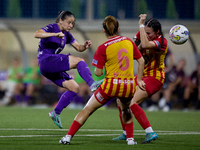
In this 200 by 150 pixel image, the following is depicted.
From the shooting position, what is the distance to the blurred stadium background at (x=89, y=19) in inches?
580

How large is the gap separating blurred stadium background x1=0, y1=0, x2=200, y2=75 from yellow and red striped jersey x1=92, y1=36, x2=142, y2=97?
9.13 metres

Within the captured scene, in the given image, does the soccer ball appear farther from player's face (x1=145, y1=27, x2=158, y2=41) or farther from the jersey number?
the jersey number

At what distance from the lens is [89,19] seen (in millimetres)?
16359

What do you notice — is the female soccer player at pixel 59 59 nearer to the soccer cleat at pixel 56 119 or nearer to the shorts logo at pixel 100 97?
the soccer cleat at pixel 56 119

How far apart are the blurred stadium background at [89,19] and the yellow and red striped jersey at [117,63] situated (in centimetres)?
913

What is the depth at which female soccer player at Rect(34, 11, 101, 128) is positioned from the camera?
6.69 metres

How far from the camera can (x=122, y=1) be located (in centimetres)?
1605

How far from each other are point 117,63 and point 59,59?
163 cm

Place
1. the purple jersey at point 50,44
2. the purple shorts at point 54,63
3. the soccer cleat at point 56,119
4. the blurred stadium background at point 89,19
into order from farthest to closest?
the blurred stadium background at point 89,19, the soccer cleat at point 56,119, the purple jersey at point 50,44, the purple shorts at point 54,63

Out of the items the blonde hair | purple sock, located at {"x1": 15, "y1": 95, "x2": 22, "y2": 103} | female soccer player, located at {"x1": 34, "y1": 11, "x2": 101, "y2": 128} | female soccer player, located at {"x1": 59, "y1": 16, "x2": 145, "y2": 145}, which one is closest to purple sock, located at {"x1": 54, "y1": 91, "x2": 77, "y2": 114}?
female soccer player, located at {"x1": 34, "y1": 11, "x2": 101, "y2": 128}

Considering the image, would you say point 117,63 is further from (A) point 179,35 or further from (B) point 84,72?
(A) point 179,35

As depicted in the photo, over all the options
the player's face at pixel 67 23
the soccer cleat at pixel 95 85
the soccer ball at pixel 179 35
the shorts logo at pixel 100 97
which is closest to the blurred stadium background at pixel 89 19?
the soccer ball at pixel 179 35

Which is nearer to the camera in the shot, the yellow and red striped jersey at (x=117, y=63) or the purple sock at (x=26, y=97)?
the yellow and red striped jersey at (x=117, y=63)

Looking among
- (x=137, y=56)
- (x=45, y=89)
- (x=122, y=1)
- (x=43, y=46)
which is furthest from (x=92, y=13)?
(x=137, y=56)
